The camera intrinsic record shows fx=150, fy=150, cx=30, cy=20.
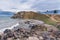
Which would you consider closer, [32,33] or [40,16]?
[32,33]

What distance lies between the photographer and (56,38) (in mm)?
4898

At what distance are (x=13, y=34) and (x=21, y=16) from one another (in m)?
2.90

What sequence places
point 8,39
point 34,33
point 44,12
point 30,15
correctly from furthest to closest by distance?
point 30,15 < point 44,12 < point 34,33 < point 8,39

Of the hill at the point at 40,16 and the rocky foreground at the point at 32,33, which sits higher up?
the hill at the point at 40,16

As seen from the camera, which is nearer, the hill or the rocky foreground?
the rocky foreground

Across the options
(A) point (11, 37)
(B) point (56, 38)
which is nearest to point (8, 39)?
(A) point (11, 37)

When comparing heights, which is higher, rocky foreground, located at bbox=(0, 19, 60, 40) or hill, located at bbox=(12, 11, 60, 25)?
hill, located at bbox=(12, 11, 60, 25)

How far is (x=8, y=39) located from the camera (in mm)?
4574

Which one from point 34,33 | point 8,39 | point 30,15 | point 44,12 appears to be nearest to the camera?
point 8,39

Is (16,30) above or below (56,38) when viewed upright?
above

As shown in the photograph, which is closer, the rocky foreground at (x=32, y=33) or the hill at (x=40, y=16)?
the rocky foreground at (x=32, y=33)

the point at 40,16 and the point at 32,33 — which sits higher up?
the point at 40,16

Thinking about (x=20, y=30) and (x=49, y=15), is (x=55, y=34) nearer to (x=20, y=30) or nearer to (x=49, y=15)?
(x=20, y=30)

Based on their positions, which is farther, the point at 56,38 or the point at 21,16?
the point at 21,16
